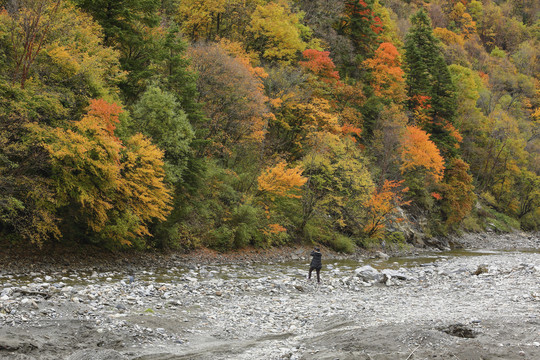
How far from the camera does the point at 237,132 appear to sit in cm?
2980

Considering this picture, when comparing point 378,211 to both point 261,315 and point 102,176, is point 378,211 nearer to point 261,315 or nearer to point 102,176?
point 102,176

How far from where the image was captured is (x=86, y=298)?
1125 cm

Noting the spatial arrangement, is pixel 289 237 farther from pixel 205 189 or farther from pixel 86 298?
pixel 86 298

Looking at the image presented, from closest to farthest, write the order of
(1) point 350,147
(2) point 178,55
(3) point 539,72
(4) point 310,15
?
(2) point 178,55, (1) point 350,147, (4) point 310,15, (3) point 539,72

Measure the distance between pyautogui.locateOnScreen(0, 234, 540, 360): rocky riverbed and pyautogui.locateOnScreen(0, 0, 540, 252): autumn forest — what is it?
11.6 feet

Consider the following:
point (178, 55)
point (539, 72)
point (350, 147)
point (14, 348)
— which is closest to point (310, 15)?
point (350, 147)

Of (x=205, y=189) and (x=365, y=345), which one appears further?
(x=205, y=189)

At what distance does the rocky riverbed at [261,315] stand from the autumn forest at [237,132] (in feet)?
11.6

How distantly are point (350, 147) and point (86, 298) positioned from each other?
25.9 m

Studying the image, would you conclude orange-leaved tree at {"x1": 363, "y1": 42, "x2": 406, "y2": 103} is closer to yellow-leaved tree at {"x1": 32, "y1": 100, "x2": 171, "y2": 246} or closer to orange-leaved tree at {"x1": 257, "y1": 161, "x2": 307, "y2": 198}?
orange-leaved tree at {"x1": 257, "y1": 161, "x2": 307, "y2": 198}

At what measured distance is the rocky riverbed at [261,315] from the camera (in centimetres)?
783

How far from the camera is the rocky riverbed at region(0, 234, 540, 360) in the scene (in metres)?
7.83

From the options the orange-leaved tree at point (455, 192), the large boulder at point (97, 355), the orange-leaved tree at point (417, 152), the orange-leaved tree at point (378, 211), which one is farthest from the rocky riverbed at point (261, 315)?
the orange-leaved tree at point (455, 192)

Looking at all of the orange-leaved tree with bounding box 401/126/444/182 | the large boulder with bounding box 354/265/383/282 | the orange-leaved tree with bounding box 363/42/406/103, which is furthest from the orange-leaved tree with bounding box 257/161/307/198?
the orange-leaved tree with bounding box 363/42/406/103
